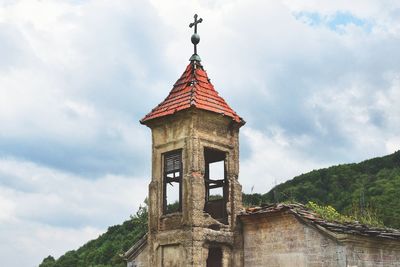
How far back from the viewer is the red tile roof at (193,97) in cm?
1537

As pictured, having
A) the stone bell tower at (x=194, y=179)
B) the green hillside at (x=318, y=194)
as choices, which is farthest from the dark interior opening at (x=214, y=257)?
the green hillside at (x=318, y=194)

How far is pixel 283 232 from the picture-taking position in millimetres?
14172

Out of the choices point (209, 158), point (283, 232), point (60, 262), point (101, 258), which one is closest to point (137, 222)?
point (101, 258)

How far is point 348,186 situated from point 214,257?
23075 mm

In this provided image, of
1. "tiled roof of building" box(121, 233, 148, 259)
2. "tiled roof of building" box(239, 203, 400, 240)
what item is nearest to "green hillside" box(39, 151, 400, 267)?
"tiled roof of building" box(121, 233, 148, 259)

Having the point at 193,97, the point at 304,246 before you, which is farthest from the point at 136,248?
the point at 304,246

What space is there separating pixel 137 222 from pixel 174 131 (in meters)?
22.8

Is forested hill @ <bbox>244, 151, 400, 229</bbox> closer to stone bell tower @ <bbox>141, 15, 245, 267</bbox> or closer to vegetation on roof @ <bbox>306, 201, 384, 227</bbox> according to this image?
vegetation on roof @ <bbox>306, 201, 384, 227</bbox>

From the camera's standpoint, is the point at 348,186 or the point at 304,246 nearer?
the point at 304,246

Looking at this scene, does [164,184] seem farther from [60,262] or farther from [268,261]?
[60,262]

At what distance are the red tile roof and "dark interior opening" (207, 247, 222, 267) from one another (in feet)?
11.1

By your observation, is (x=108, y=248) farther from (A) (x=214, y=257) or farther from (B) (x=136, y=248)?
(A) (x=214, y=257)

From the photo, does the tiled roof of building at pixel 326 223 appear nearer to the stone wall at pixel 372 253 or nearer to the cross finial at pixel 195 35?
the stone wall at pixel 372 253

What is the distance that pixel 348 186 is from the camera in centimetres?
3691
